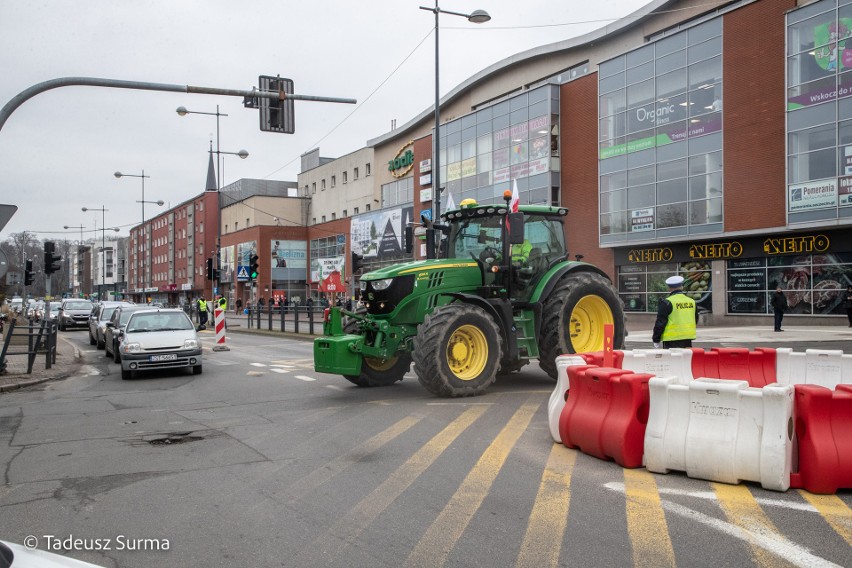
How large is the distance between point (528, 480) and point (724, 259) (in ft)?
86.3

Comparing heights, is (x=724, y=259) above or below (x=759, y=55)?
below

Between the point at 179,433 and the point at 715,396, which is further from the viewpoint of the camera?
the point at 179,433

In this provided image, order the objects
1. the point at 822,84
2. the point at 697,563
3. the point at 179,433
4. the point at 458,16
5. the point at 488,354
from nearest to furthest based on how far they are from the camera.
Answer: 1. the point at 697,563
2. the point at 179,433
3. the point at 488,354
4. the point at 458,16
5. the point at 822,84

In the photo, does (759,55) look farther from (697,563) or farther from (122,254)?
(122,254)

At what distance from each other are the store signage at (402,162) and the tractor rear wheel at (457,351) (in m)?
45.7

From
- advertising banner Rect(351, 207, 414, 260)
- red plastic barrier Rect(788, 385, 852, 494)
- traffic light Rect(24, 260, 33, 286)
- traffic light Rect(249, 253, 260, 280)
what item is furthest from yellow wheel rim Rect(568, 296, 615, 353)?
advertising banner Rect(351, 207, 414, 260)

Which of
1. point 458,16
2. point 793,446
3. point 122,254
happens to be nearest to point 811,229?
Answer: point 458,16

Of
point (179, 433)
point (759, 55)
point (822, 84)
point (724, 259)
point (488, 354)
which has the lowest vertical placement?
point (179, 433)

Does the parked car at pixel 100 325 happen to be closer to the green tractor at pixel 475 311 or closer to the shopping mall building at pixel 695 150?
the shopping mall building at pixel 695 150

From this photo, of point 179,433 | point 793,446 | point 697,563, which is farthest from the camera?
point 179,433

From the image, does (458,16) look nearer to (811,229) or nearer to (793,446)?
(811,229)

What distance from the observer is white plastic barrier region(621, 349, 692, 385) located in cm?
880

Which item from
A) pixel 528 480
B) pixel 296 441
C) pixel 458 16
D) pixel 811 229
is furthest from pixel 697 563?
pixel 811 229

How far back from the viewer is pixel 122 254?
134m
